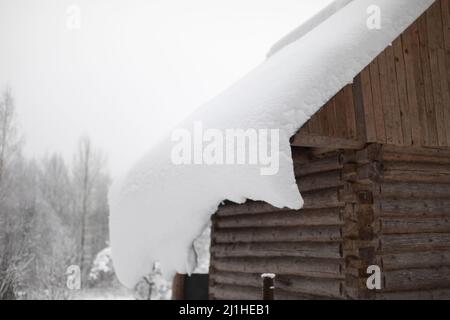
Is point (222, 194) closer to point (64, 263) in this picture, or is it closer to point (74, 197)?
point (64, 263)

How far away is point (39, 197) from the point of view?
2716 cm

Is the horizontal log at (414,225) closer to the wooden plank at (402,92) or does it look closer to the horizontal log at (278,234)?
the horizontal log at (278,234)

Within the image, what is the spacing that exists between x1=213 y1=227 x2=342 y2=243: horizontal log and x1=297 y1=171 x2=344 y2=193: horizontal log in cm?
53

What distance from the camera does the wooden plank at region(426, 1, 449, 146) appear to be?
18.6 ft

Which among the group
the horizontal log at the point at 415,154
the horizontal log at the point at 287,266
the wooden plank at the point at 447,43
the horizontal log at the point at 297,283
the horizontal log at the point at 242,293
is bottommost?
the horizontal log at the point at 242,293

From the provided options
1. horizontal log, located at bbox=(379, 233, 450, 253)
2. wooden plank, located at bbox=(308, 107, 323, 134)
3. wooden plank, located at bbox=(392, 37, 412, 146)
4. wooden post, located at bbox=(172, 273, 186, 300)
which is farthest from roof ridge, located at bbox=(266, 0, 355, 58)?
wooden post, located at bbox=(172, 273, 186, 300)

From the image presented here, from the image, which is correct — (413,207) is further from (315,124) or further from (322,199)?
(315,124)

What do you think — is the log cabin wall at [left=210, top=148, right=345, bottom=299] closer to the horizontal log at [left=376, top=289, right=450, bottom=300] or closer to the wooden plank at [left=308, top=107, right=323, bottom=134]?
the horizontal log at [left=376, top=289, right=450, bottom=300]

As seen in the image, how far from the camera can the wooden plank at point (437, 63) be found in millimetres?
5664

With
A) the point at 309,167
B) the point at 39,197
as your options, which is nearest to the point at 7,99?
the point at 39,197

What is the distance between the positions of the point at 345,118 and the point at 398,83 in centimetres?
103

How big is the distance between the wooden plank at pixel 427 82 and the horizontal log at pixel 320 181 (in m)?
1.24

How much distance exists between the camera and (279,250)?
6375mm

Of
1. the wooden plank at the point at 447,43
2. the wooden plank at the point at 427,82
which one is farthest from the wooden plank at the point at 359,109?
the wooden plank at the point at 447,43
